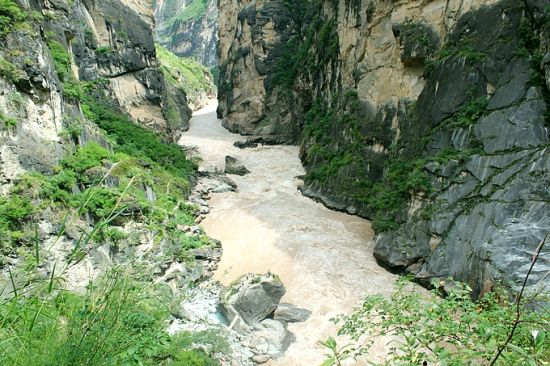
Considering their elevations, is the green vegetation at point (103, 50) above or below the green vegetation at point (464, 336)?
above

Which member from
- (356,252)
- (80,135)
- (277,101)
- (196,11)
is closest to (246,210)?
(356,252)

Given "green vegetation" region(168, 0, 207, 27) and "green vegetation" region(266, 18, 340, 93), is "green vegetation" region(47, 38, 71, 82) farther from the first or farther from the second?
"green vegetation" region(168, 0, 207, 27)

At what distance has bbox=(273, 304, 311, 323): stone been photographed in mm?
10117

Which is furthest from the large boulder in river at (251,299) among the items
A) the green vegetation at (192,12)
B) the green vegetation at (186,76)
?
the green vegetation at (192,12)

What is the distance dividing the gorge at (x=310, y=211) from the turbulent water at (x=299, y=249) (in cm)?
8

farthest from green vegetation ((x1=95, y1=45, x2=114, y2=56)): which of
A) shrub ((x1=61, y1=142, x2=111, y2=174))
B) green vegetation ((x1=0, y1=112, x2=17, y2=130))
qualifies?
green vegetation ((x1=0, y1=112, x2=17, y2=130))

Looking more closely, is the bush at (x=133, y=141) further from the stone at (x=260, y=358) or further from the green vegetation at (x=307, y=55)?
the green vegetation at (x=307, y=55)

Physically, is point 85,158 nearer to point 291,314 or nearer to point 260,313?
point 260,313

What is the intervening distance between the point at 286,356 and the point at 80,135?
31.2 feet

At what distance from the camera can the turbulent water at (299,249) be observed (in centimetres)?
1057

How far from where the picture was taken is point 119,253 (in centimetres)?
1056

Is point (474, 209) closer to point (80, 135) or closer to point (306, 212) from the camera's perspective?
point (306, 212)

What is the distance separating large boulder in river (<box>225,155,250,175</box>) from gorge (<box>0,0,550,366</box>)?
1257 mm

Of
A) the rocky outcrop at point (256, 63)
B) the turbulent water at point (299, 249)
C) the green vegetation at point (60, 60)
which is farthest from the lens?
the rocky outcrop at point (256, 63)
